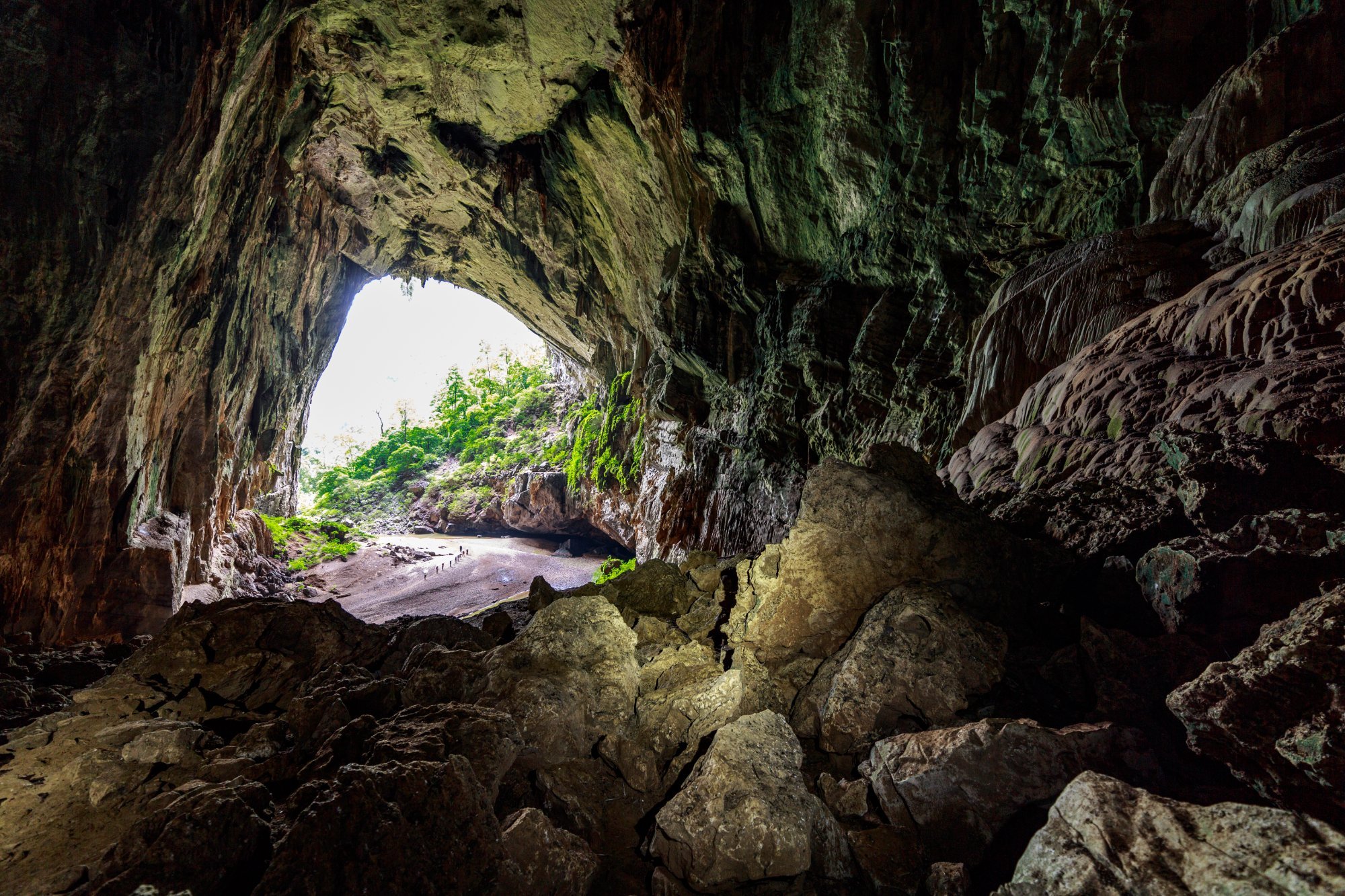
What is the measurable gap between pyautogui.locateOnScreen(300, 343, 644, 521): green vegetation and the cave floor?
3.21 m

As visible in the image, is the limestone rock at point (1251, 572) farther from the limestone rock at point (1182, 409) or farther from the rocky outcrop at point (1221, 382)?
A: the limestone rock at point (1182, 409)

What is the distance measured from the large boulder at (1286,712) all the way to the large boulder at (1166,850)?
390 mm

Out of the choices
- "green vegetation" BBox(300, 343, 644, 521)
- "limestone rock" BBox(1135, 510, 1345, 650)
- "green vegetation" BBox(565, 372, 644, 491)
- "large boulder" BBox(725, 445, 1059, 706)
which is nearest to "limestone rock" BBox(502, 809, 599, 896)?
"large boulder" BBox(725, 445, 1059, 706)

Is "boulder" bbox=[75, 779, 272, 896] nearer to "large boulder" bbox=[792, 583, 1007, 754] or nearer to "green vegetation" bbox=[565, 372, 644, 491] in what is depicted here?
"large boulder" bbox=[792, 583, 1007, 754]

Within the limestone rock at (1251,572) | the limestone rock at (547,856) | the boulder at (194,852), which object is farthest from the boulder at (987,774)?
the boulder at (194,852)

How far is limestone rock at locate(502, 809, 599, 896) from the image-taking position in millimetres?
1703

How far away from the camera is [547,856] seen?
1755 mm

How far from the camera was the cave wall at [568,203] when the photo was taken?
582cm

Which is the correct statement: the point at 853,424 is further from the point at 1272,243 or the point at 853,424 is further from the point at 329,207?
the point at 329,207

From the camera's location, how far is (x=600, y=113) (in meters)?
12.8

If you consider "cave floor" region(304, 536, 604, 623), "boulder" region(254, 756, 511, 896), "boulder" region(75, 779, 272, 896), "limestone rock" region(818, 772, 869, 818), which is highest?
"limestone rock" region(818, 772, 869, 818)

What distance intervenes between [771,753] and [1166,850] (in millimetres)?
1178

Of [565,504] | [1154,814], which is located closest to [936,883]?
[1154,814]

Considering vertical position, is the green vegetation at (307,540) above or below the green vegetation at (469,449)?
below
